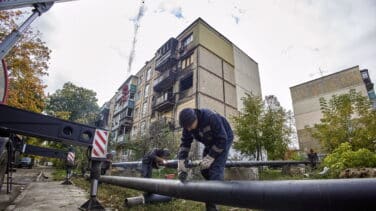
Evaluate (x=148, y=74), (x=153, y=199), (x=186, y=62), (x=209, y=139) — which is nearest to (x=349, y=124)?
(x=209, y=139)

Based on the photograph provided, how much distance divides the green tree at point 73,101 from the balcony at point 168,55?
15.6 m

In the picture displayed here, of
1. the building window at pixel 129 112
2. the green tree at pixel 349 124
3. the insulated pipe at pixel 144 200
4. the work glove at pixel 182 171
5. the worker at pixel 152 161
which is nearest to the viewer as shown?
the work glove at pixel 182 171

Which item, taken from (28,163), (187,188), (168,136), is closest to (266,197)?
(187,188)

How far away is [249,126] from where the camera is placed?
35.0 ft

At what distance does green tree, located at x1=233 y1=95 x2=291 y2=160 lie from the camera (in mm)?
10344

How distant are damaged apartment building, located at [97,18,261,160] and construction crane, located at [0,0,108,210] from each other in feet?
41.3

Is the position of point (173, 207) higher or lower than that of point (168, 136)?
lower

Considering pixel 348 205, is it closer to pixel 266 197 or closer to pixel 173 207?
pixel 266 197

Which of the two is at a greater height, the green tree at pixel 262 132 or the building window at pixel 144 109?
the building window at pixel 144 109

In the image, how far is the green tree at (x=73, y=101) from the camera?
102ft

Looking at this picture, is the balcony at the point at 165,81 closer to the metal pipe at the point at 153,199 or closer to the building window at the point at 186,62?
the building window at the point at 186,62

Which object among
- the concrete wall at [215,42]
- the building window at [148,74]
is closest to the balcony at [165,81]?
the building window at [148,74]

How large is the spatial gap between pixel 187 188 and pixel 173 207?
210 cm

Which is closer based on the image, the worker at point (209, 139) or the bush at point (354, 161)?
the worker at point (209, 139)
